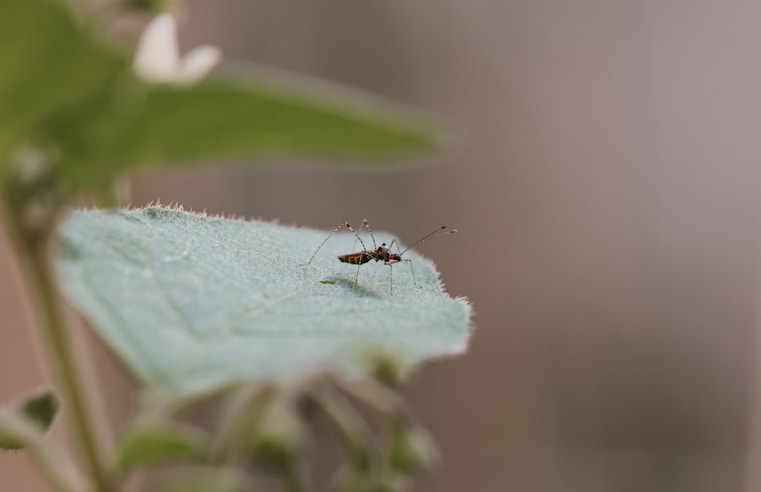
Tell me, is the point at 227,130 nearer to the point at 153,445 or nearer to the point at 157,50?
the point at 153,445

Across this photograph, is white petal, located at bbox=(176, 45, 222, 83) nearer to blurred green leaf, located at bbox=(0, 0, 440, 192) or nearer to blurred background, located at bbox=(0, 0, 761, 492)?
blurred green leaf, located at bbox=(0, 0, 440, 192)

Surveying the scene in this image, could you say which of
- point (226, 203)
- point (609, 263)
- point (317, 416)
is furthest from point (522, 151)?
point (317, 416)

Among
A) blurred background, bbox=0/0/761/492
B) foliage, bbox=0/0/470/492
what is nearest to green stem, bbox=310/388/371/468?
foliage, bbox=0/0/470/492

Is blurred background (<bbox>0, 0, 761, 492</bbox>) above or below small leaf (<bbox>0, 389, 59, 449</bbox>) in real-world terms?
above

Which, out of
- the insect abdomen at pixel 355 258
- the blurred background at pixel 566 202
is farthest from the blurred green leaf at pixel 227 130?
the blurred background at pixel 566 202

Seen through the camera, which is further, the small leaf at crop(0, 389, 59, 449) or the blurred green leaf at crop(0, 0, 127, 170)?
the small leaf at crop(0, 389, 59, 449)

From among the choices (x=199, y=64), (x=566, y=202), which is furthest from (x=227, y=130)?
(x=566, y=202)
